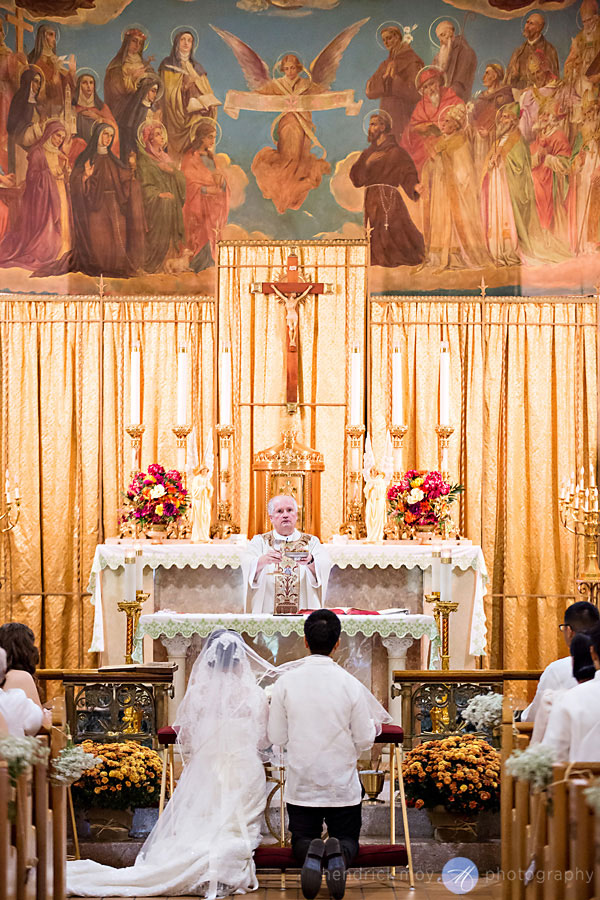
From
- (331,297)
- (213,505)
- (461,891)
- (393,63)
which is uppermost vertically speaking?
(393,63)

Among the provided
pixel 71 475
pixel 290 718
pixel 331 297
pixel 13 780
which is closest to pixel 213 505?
pixel 71 475

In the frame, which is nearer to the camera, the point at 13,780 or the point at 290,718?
the point at 13,780

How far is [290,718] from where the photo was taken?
5723 mm

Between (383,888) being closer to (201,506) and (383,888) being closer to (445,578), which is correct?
(445,578)

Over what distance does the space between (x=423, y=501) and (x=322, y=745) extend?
165 inches

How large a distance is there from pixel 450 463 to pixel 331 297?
7.11 ft

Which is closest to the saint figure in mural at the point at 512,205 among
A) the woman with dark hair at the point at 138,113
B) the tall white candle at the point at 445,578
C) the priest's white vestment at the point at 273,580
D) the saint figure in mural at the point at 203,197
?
the saint figure in mural at the point at 203,197

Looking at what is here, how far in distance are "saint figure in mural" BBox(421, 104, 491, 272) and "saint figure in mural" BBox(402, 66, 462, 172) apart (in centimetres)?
6

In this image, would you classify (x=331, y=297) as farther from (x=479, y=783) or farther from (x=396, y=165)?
(x=479, y=783)

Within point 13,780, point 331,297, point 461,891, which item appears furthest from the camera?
point 331,297

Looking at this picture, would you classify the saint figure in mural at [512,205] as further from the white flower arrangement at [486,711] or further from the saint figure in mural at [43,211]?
the white flower arrangement at [486,711]

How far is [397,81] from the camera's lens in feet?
41.1

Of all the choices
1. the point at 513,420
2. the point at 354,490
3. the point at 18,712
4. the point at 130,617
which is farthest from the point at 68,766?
the point at 513,420

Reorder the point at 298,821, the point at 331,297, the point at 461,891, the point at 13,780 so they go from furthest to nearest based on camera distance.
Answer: the point at 331,297, the point at 461,891, the point at 298,821, the point at 13,780
